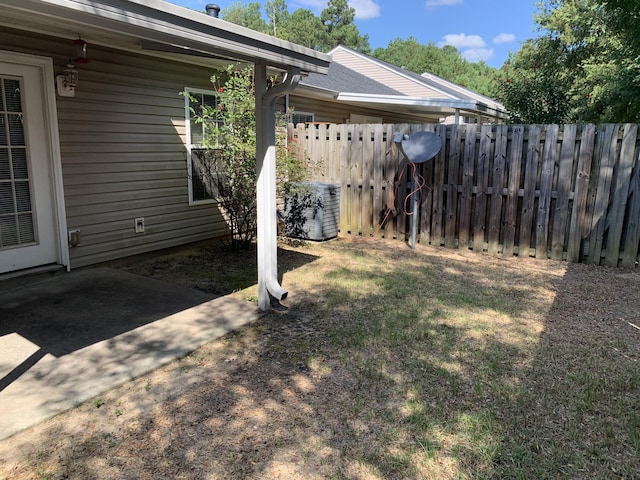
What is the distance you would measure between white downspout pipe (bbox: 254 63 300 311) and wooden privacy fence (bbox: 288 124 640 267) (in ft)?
11.0

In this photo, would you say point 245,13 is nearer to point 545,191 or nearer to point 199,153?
point 199,153

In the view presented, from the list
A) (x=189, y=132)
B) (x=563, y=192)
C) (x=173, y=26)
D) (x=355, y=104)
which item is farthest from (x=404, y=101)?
(x=173, y=26)

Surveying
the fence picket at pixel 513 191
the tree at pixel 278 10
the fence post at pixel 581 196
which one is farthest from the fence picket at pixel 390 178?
the tree at pixel 278 10

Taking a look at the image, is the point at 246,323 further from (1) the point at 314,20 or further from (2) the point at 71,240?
(1) the point at 314,20

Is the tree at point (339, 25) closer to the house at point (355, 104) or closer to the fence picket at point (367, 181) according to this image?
the house at point (355, 104)

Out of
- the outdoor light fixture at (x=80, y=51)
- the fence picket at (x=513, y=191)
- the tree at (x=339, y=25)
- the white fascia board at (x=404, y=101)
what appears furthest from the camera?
the tree at (x=339, y=25)

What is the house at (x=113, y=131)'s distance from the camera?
145 inches

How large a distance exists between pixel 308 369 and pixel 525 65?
21757 mm

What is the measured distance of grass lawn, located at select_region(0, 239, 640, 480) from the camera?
2.19 m

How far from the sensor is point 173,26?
9.15 ft

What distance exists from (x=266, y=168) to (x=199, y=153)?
281 cm

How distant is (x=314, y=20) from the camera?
49.2m

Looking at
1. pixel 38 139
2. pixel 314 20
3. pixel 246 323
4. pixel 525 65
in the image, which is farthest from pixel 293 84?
pixel 314 20

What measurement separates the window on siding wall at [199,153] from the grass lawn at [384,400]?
215 cm
